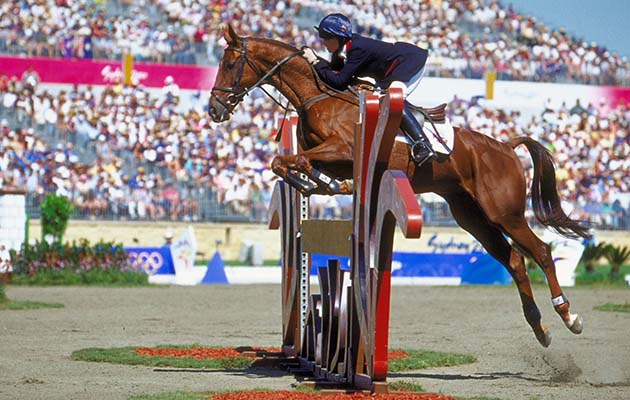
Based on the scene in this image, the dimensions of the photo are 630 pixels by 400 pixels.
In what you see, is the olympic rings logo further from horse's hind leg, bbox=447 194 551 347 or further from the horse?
the horse

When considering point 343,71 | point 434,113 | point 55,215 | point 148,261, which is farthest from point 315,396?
point 148,261

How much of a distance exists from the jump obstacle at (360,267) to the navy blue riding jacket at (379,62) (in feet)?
2.63

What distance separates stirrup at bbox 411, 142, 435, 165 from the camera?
391 inches

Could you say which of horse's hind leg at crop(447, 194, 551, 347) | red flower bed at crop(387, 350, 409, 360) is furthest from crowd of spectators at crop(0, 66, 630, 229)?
horse's hind leg at crop(447, 194, 551, 347)

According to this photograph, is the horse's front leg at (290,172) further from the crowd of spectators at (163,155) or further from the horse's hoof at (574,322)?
the crowd of spectators at (163,155)

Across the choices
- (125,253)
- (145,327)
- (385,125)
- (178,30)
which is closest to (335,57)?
(385,125)

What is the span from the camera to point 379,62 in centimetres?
989

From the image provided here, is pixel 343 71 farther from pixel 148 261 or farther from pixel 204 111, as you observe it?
pixel 204 111

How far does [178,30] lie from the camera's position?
36656mm

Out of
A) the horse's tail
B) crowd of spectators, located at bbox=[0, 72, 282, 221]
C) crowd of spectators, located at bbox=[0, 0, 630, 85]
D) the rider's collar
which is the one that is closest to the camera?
the rider's collar

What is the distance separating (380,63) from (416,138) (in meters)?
0.76

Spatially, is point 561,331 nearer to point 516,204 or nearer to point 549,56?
point 516,204

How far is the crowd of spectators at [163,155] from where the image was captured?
92.1ft

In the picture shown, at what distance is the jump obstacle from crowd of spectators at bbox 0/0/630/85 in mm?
24797
